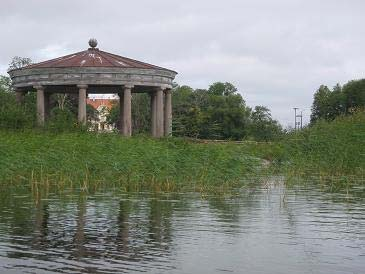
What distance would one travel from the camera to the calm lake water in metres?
11.4

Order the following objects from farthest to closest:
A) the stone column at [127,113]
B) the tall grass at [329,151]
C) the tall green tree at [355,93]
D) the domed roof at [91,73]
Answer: the tall green tree at [355,93], the stone column at [127,113], the domed roof at [91,73], the tall grass at [329,151]

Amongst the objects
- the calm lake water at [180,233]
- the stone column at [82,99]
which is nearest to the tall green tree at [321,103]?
the stone column at [82,99]

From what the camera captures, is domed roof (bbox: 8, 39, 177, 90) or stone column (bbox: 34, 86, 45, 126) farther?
stone column (bbox: 34, 86, 45, 126)

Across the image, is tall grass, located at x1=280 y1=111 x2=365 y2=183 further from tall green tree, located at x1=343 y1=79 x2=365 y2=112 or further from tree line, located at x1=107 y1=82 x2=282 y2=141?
tall green tree, located at x1=343 y1=79 x2=365 y2=112

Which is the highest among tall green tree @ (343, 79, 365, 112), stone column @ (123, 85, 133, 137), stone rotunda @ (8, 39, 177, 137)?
tall green tree @ (343, 79, 365, 112)

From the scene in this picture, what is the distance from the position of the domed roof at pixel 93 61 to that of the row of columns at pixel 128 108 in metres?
1.76

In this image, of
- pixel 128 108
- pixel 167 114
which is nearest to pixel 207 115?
pixel 167 114

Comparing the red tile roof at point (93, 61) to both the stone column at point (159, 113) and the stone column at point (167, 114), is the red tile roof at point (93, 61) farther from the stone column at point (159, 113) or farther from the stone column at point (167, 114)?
the stone column at point (167, 114)

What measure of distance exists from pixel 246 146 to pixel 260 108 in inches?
3225

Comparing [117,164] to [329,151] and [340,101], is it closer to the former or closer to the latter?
[329,151]

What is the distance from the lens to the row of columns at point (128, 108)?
5181cm

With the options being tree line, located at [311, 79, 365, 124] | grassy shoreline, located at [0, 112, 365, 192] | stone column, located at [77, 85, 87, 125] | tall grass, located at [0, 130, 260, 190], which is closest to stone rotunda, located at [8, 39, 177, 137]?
stone column, located at [77, 85, 87, 125]

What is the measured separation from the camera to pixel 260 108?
A: 111m

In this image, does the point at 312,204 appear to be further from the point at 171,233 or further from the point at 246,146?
the point at 246,146
